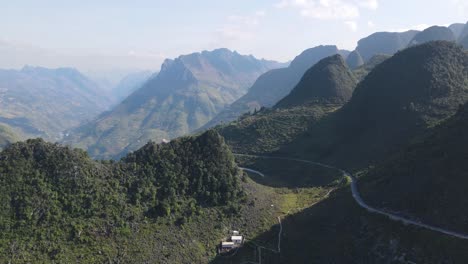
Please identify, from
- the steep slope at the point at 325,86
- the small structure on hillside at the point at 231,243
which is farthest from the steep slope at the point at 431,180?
the steep slope at the point at 325,86

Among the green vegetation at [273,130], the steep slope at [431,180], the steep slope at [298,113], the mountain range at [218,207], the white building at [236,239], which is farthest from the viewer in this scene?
the steep slope at [298,113]

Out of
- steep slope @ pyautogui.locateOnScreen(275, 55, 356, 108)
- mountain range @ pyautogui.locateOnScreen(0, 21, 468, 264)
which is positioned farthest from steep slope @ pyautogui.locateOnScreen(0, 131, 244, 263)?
steep slope @ pyautogui.locateOnScreen(275, 55, 356, 108)

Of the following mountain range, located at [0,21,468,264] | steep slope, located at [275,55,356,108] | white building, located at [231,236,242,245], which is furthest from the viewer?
steep slope, located at [275,55,356,108]

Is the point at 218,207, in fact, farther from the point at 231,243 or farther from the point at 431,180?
the point at 431,180

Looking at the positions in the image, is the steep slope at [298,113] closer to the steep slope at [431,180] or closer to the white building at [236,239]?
the steep slope at [431,180]

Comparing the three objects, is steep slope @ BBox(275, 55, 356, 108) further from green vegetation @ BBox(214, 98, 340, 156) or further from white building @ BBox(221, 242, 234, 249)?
white building @ BBox(221, 242, 234, 249)
